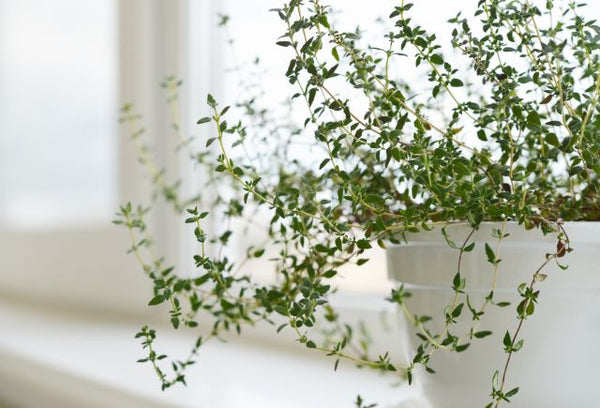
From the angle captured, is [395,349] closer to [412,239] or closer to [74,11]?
[412,239]

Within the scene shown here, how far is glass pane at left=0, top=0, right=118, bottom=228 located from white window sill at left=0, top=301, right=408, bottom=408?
51cm

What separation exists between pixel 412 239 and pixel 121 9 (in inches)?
43.2

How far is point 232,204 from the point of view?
2.45ft

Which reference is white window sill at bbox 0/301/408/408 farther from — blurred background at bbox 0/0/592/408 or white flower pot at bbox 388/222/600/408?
white flower pot at bbox 388/222/600/408

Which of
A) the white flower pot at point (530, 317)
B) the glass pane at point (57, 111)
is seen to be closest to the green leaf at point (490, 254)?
the white flower pot at point (530, 317)

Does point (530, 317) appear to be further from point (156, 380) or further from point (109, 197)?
point (109, 197)

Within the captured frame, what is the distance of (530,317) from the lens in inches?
24.2

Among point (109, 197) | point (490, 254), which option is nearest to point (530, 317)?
point (490, 254)

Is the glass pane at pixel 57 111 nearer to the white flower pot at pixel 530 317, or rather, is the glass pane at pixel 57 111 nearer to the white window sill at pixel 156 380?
the white window sill at pixel 156 380

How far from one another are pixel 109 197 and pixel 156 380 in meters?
0.85

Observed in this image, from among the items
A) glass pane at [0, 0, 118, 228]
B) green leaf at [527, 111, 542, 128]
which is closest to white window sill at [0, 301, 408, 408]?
green leaf at [527, 111, 542, 128]

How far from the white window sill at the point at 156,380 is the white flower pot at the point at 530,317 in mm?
200

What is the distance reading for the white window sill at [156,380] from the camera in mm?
958

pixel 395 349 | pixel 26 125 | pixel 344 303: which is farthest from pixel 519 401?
pixel 26 125
